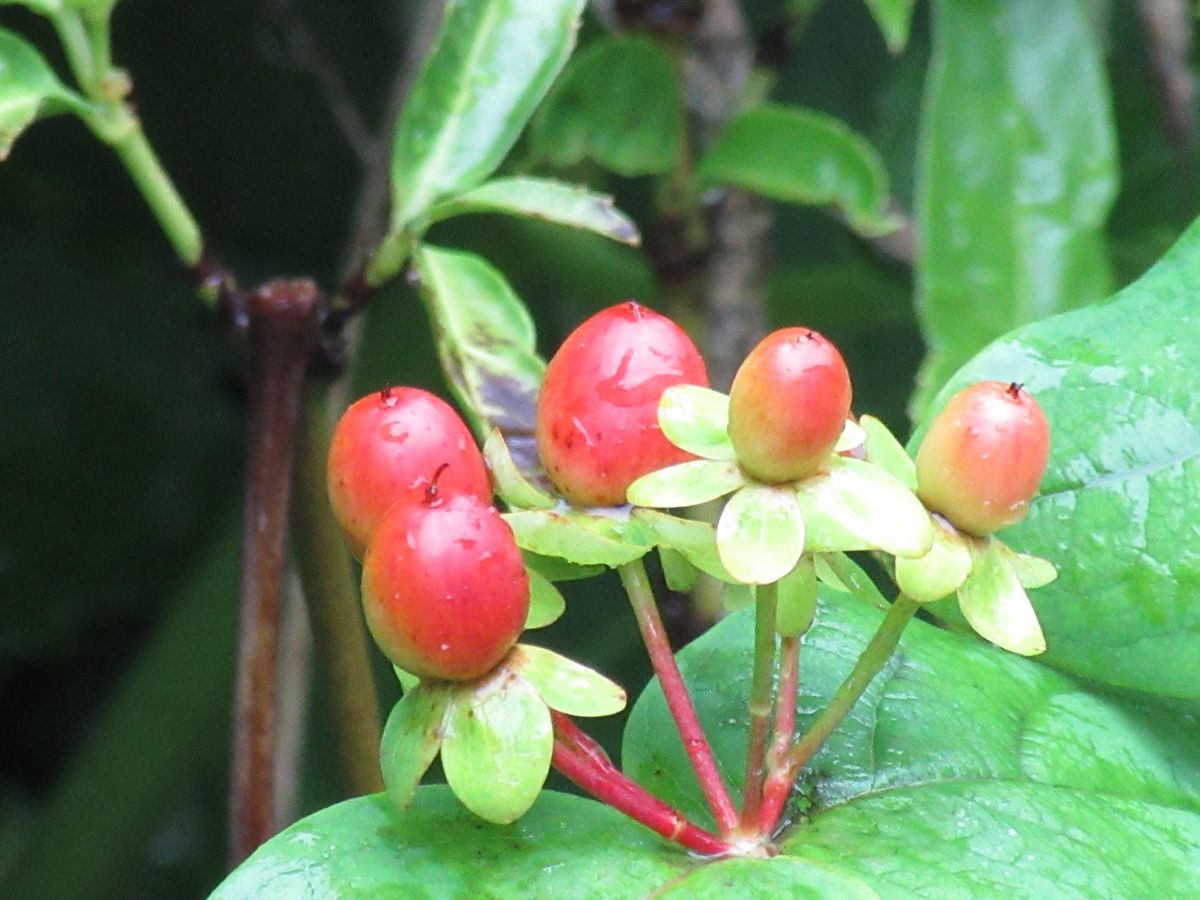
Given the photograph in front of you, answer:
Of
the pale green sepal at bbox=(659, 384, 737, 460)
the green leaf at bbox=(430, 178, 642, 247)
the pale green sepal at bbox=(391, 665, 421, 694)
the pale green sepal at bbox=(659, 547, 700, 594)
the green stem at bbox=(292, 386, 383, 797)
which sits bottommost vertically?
the green stem at bbox=(292, 386, 383, 797)

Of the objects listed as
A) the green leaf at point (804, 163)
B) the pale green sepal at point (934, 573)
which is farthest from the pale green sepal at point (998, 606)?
the green leaf at point (804, 163)

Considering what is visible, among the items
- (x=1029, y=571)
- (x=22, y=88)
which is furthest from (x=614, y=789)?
(x=22, y=88)

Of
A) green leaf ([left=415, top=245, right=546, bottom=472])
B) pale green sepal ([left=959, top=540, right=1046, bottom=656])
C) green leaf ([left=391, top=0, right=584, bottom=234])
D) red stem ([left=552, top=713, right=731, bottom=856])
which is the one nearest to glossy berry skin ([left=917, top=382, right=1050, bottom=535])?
pale green sepal ([left=959, top=540, right=1046, bottom=656])

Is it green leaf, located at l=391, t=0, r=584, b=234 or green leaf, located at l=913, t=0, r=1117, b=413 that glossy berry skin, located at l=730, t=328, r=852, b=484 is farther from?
green leaf, located at l=913, t=0, r=1117, b=413

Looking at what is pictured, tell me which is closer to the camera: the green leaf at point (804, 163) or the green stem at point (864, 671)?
the green stem at point (864, 671)

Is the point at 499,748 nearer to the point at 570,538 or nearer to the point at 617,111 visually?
the point at 570,538

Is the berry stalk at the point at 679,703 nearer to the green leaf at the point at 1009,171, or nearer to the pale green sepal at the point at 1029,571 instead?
the pale green sepal at the point at 1029,571
